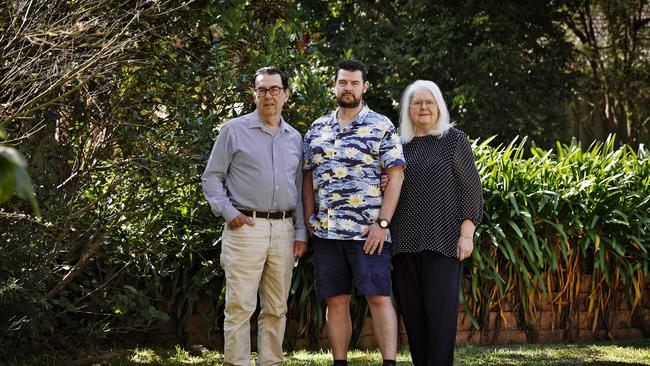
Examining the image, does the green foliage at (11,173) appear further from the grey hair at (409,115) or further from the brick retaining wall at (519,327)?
the brick retaining wall at (519,327)

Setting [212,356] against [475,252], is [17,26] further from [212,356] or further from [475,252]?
[475,252]

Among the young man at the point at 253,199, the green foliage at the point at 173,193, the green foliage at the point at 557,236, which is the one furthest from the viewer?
the green foliage at the point at 557,236

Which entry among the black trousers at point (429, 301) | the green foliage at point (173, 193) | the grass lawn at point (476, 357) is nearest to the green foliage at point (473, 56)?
the green foliage at point (173, 193)

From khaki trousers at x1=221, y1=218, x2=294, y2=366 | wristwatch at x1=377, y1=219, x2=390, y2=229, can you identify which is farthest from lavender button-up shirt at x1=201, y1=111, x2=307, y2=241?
wristwatch at x1=377, y1=219, x2=390, y2=229

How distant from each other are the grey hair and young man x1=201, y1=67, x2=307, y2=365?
63 centimetres

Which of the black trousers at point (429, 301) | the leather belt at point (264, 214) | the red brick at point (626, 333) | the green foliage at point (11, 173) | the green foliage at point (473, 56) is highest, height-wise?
the green foliage at point (473, 56)

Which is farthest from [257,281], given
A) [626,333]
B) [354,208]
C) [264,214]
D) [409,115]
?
[626,333]

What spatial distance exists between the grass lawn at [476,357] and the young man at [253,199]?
0.95 m

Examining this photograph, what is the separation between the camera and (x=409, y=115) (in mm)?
4793

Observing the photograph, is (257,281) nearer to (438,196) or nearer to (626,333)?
(438,196)

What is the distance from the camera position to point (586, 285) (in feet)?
22.1

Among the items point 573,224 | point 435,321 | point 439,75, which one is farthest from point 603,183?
point 439,75

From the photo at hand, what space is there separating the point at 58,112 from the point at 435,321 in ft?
7.99

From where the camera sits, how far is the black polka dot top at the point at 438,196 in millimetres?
4605
